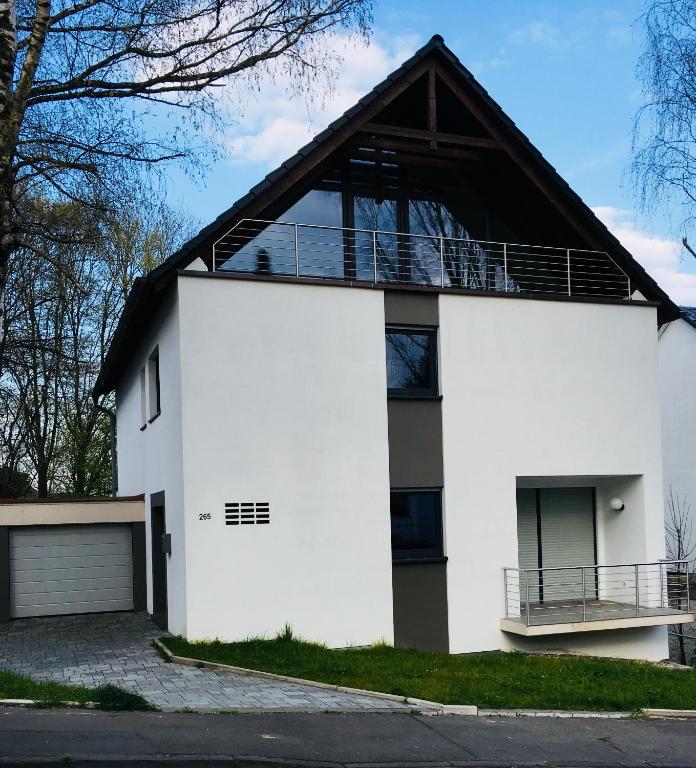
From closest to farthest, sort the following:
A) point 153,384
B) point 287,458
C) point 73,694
Result: point 73,694 → point 287,458 → point 153,384

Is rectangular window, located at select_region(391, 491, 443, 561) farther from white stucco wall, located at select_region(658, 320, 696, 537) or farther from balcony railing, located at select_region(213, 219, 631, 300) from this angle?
white stucco wall, located at select_region(658, 320, 696, 537)

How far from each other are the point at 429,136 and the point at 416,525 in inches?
258

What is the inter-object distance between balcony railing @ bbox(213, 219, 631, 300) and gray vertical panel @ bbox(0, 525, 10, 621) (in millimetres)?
7444

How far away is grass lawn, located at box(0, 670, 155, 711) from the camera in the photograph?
8.96 metres

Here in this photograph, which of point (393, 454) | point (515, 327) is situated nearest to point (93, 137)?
point (393, 454)

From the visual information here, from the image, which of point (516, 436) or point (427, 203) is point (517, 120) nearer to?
point (427, 203)

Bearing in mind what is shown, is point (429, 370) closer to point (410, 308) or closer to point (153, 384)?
point (410, 308)

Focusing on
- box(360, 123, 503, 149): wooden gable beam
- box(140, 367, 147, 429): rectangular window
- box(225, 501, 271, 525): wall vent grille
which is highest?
box(360, 123, 503, 149): wooden gable beam

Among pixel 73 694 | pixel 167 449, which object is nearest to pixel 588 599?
pixel 167 449

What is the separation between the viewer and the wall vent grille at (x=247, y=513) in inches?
527

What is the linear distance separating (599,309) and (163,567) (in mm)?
8978

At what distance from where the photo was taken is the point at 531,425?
15.4m

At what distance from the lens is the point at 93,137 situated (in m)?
11.4

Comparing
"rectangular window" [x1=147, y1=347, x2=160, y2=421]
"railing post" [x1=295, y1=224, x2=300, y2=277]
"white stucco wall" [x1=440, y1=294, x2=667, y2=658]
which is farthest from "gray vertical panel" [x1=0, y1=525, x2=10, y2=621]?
"white stucco wall" [x1=440, y1=294, x2=667, y2=658]
